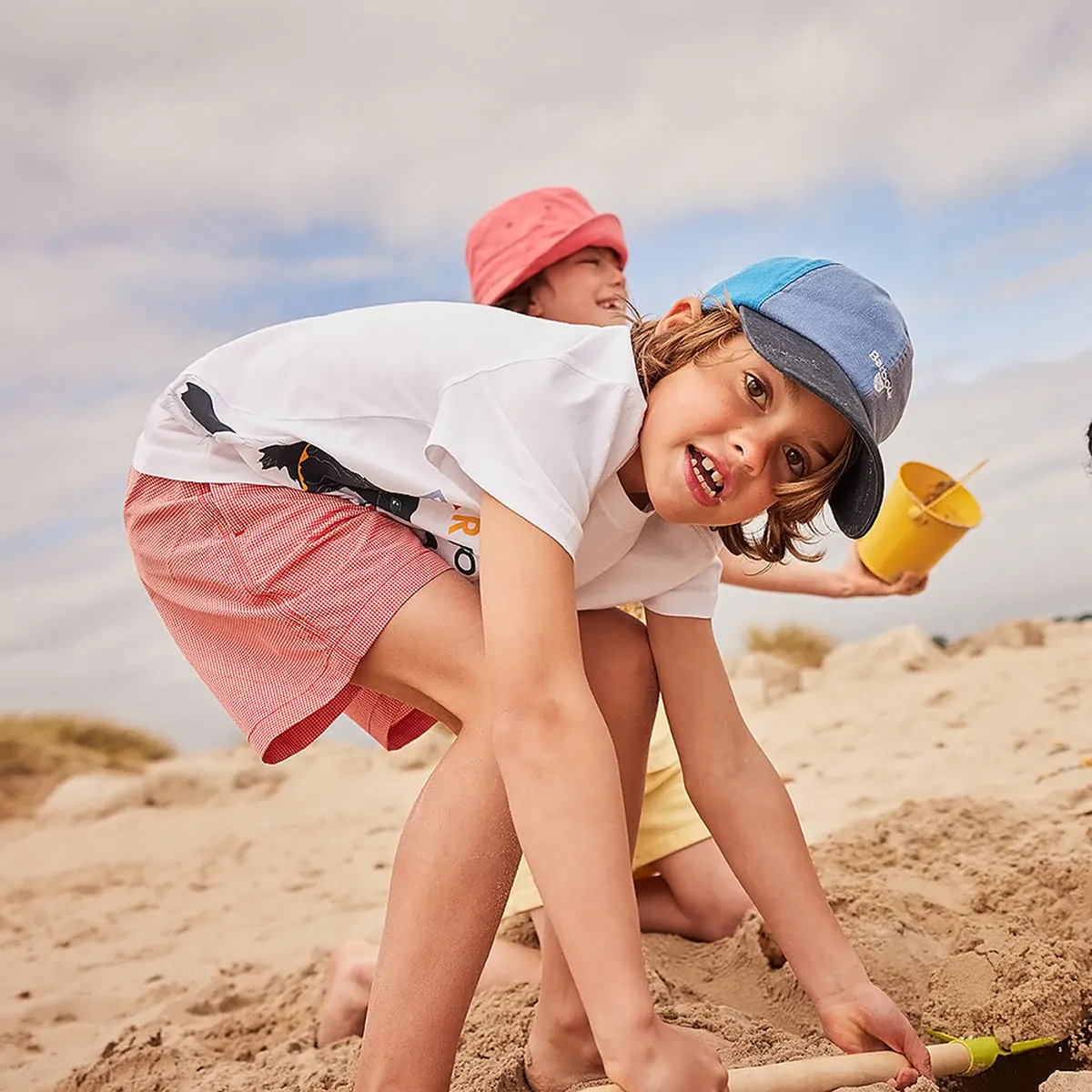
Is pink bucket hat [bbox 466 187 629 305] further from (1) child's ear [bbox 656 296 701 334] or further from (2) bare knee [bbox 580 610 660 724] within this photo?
(2) bare knee [bbox 580 610 660 724]

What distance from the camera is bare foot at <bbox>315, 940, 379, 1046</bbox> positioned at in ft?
7.82

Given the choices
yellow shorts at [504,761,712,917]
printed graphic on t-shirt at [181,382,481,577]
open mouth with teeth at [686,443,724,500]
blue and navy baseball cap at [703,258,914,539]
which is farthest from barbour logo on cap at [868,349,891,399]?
yellow shorts at [504,761,712,917]

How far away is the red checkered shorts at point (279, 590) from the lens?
5.61 ft

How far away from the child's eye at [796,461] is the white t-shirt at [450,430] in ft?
0.67

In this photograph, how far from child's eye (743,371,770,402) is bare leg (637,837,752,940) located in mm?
A: 1190

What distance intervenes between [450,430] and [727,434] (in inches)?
13.9

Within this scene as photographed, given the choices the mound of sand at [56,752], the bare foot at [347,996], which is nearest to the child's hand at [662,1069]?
the bare foot at [347,996]

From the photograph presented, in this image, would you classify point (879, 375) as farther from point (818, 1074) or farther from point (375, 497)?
point (818, 1074)

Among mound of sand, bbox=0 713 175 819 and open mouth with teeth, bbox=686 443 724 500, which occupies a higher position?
open mouth with teeth, bbox=686 443 724 500

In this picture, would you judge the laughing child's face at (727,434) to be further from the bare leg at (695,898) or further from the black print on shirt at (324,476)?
the bare leg at (695,898)

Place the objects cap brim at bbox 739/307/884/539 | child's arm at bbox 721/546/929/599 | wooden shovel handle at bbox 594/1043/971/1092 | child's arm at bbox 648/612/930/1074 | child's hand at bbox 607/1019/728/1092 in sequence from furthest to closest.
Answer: child's arm at bbox 721/546/929/599, child's arm at bbox 648/612/930/1074, cap brim at bbox 739/307/884/539, wooden shovel handle at bbox 594/1043/971/1092, child's hand at bbox 607/1019/728/1092

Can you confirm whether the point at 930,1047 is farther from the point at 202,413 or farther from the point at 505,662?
the point at 202,413

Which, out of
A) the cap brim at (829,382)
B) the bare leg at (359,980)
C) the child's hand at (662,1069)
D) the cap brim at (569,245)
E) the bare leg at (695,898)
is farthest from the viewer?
the cap brim at (569,245)

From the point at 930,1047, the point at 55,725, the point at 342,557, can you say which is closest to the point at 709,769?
the point at 930,1047
